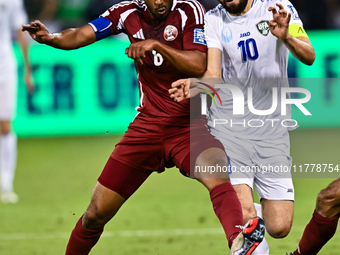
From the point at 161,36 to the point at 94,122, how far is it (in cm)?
580

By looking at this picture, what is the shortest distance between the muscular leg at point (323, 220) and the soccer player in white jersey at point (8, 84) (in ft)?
14.6

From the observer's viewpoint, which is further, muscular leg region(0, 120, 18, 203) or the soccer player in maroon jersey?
muscular leg region(0, 120, 18, 203)

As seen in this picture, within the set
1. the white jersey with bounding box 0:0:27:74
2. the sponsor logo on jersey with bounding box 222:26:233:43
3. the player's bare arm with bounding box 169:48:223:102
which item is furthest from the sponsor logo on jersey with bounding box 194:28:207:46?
the white jersey with bounding box 0:0:27:74

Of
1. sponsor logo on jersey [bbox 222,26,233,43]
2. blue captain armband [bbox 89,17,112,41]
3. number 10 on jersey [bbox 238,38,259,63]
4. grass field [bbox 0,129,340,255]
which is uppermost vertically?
blue captain armband [bbox 89,17,112,41]

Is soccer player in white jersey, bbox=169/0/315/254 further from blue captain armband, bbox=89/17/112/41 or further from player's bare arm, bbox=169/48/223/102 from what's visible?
blue captain armband, bbox=89/17/112/41

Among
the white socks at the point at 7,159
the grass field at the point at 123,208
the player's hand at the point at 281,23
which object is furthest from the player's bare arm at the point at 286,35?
the white socks at the point at 7,159

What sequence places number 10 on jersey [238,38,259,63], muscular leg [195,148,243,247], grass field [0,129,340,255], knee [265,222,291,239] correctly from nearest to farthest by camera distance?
muscular leg [195,148,243,247]
number 10 on jersey [238,38,259,63]
knee [265,222,291,239]
grass field [0,129,340,255]

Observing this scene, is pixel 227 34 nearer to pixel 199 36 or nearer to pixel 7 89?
pixel 199 36

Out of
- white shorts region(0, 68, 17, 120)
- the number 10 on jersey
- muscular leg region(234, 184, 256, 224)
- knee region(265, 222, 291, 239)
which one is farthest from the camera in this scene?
white shorts region(0, 68, 17, 120)

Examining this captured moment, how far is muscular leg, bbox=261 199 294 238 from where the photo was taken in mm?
4496

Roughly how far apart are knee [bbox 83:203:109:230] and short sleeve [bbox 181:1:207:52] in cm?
125

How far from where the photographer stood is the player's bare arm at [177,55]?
3796 millimetres

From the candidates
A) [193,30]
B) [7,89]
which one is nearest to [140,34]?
[193,30]

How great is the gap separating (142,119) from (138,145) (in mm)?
205
